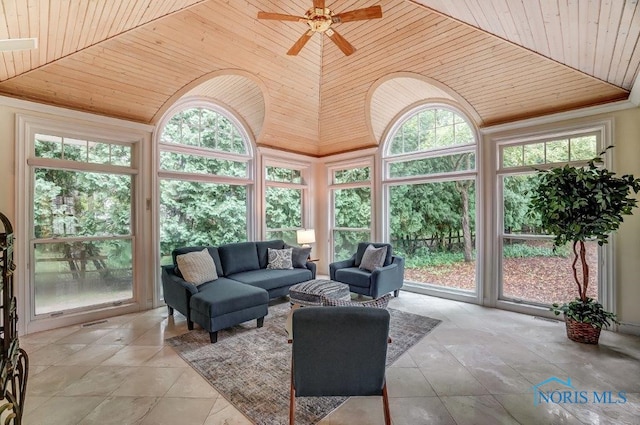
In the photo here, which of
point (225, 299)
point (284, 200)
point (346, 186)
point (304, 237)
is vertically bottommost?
point (225, 299)

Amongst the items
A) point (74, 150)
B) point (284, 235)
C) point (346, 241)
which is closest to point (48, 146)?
point (74, 150)

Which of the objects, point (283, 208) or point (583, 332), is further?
point (283, 208)

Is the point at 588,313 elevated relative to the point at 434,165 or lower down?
lower down

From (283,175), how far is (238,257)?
7.61ft

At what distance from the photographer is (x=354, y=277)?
4.74 metres

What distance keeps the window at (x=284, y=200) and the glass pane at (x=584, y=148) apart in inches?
186

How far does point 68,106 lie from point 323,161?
4557mm

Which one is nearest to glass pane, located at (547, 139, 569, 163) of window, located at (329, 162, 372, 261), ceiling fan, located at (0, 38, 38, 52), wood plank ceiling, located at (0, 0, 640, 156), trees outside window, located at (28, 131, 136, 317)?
wood plank ceiling, located at (0, 0, 640, 156)

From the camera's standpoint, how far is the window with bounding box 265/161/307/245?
620cm

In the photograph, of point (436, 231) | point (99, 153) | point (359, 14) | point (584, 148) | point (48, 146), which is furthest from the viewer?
point (436, 231)

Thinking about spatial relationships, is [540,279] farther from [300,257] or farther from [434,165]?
[300,257]

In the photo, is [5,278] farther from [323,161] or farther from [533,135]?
[323,161]

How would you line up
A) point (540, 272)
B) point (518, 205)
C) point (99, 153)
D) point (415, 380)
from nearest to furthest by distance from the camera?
point (415, 380), point (99, 153), point (540, 272), point (518, 205)

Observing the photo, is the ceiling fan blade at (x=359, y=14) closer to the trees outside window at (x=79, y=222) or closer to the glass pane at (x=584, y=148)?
the glass pane at (x=584, y=148)
